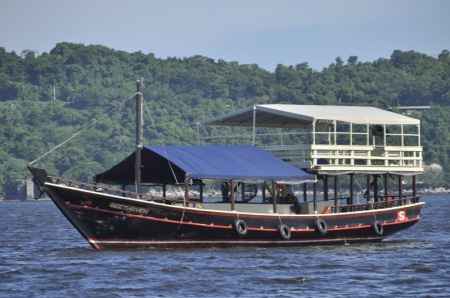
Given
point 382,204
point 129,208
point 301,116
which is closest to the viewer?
point 129,208

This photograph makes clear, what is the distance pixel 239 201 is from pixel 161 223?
19.9 ft

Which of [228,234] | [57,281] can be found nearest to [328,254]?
[228,234]

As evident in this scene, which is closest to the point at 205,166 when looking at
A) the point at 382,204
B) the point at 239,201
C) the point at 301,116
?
the point at 239,201

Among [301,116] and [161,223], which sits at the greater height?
[301,116]

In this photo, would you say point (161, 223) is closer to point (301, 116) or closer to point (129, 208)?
point (129, 208)

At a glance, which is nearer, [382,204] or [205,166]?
[205,166]

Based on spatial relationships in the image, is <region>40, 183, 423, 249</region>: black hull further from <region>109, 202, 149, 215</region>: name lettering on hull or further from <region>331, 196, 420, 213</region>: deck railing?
Answer: <region>331, 196, 420, 213</region>: deck railing

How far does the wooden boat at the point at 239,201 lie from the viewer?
5078cm

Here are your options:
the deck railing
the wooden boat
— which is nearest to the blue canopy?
the wooden boat

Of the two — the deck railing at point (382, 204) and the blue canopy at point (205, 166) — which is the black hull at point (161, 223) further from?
the deck railing at point (382, 204)

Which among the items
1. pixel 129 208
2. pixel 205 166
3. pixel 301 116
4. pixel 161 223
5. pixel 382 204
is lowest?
pixel 161 223

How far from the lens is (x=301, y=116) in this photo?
185 ft

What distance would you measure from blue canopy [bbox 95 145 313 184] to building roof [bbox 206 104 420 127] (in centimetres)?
182

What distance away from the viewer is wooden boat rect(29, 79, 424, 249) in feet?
167
